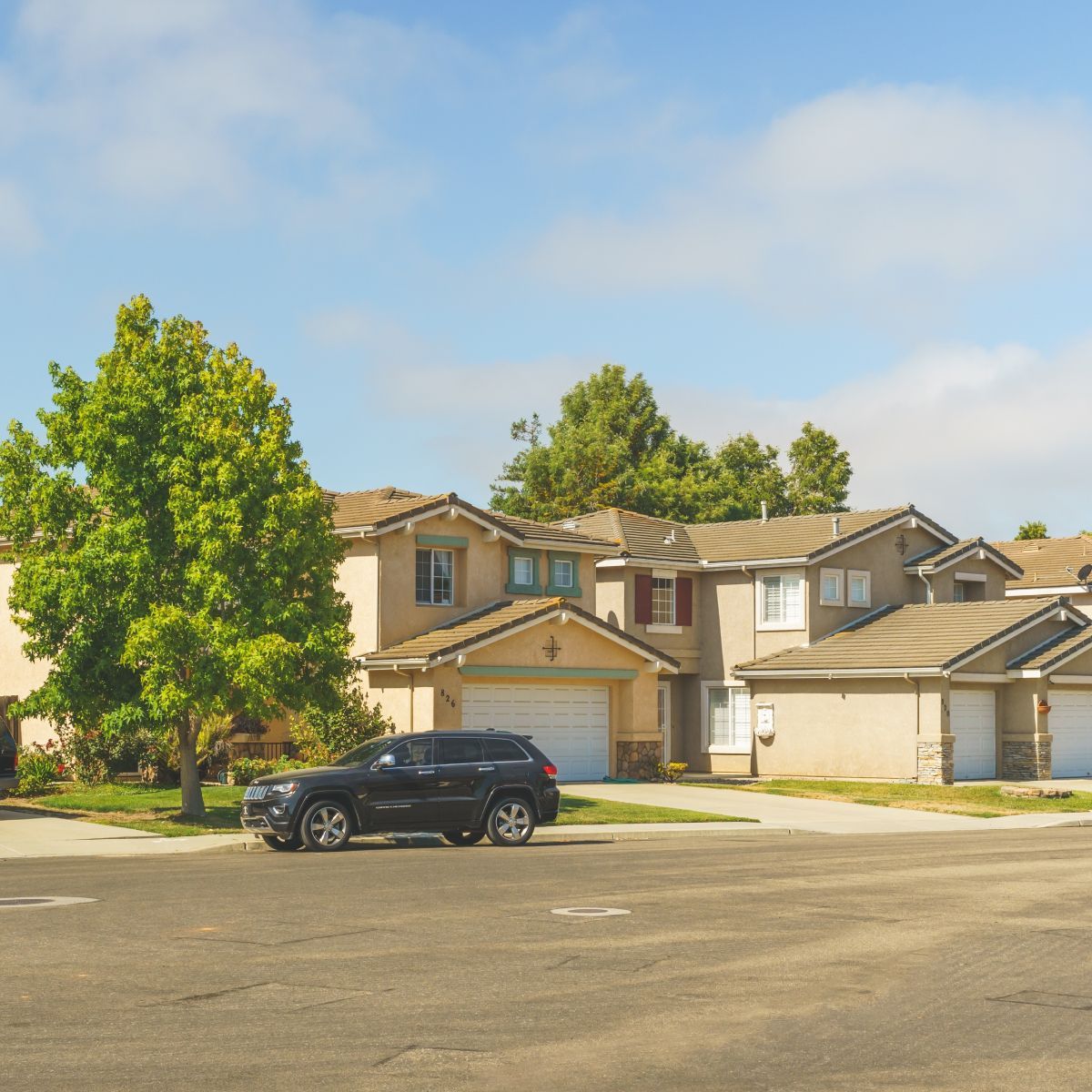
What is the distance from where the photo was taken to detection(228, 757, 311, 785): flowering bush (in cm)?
3491

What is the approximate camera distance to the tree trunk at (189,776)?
27.9 m

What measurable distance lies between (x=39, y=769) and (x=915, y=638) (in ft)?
76.1

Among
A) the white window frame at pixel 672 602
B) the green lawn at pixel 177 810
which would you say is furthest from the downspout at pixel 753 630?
the green lawn at pixel 177 810

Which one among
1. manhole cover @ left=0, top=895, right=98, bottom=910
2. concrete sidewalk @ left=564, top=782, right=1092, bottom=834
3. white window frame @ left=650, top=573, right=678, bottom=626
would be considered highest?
white window frame @ left=650, top=573, right=678, bottom=626

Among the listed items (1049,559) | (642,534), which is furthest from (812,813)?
(1049,559)

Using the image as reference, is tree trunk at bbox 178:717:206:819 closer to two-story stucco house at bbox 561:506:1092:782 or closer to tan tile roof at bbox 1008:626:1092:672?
two-story stucco house at bbox 561:506:1092:782

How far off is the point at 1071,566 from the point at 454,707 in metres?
30.1

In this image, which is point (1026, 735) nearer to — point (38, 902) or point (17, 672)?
point (17, 672)

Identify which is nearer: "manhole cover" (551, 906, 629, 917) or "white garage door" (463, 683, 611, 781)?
"manhole cover" (551, 906, 629, 917)

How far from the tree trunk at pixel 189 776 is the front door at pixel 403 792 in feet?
18.6

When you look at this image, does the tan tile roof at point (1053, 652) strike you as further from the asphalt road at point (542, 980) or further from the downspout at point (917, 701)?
the asphalt road at point (542, 980)

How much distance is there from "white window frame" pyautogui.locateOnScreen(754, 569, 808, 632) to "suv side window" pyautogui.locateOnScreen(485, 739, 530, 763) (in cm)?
2265

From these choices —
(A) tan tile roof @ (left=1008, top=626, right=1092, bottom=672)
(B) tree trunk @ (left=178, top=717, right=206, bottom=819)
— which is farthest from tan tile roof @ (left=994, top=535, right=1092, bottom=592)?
(B) tree trunk @ (left=178, top=717, right=206, bottom=819)

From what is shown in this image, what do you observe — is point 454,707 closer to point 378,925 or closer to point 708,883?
point 708,883
